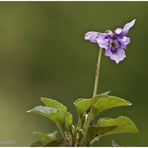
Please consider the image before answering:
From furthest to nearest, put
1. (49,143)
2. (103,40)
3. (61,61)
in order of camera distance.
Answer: (61,61) → (103,40) → (49,143)

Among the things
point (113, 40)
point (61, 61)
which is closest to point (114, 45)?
point (113, 40)

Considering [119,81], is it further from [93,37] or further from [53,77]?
[93,37]

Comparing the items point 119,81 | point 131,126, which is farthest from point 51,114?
point 119,81

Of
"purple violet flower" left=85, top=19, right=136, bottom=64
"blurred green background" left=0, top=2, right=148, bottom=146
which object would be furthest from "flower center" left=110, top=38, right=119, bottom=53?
"blurred green background" left=0, top=2, right=148, bottom=146

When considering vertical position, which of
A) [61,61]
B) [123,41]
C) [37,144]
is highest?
[123,41]

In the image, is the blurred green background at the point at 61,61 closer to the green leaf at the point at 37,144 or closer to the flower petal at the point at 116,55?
the flower petal at the point at 116,55

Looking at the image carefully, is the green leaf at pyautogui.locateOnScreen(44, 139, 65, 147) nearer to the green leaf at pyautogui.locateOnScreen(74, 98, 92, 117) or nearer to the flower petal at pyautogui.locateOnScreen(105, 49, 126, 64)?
the green leaf at pyautogui.locateOnScreen(74, 98, 92, 117)

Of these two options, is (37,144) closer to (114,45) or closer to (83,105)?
(83,105)
